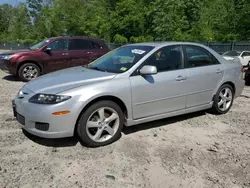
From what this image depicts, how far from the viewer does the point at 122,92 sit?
3779 millimetres

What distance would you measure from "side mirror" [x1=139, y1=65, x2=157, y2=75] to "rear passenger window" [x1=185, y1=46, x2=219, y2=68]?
1025 mm

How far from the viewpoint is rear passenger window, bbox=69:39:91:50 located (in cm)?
951

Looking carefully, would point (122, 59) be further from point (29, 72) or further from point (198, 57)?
point (29, 72)

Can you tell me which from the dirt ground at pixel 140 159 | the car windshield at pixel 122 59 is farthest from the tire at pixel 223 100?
the car windshield at pixel 122 59

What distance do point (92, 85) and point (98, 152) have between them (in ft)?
3.18

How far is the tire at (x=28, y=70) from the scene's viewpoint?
8.77 m

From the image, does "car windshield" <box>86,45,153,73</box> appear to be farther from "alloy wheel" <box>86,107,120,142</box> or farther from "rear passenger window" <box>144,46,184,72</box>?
"alloy wheel" <box>86,107,120,142</box>

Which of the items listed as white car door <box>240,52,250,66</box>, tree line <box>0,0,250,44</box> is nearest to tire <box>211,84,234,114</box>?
white car door <box>240,52,250,66</box>

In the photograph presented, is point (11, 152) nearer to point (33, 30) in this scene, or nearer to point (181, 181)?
point (181, 181)

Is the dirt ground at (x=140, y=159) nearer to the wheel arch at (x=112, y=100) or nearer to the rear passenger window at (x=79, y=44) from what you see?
the wheel arch at (x=112, y=100)

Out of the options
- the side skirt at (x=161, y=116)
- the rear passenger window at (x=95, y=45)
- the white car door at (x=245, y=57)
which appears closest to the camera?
the side skirt at (x=161, y=116)

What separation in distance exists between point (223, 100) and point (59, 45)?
6392mm

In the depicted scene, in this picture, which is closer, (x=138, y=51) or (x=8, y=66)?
(x=138, y=51)

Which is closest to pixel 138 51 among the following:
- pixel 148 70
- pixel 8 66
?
pixel 148 70
